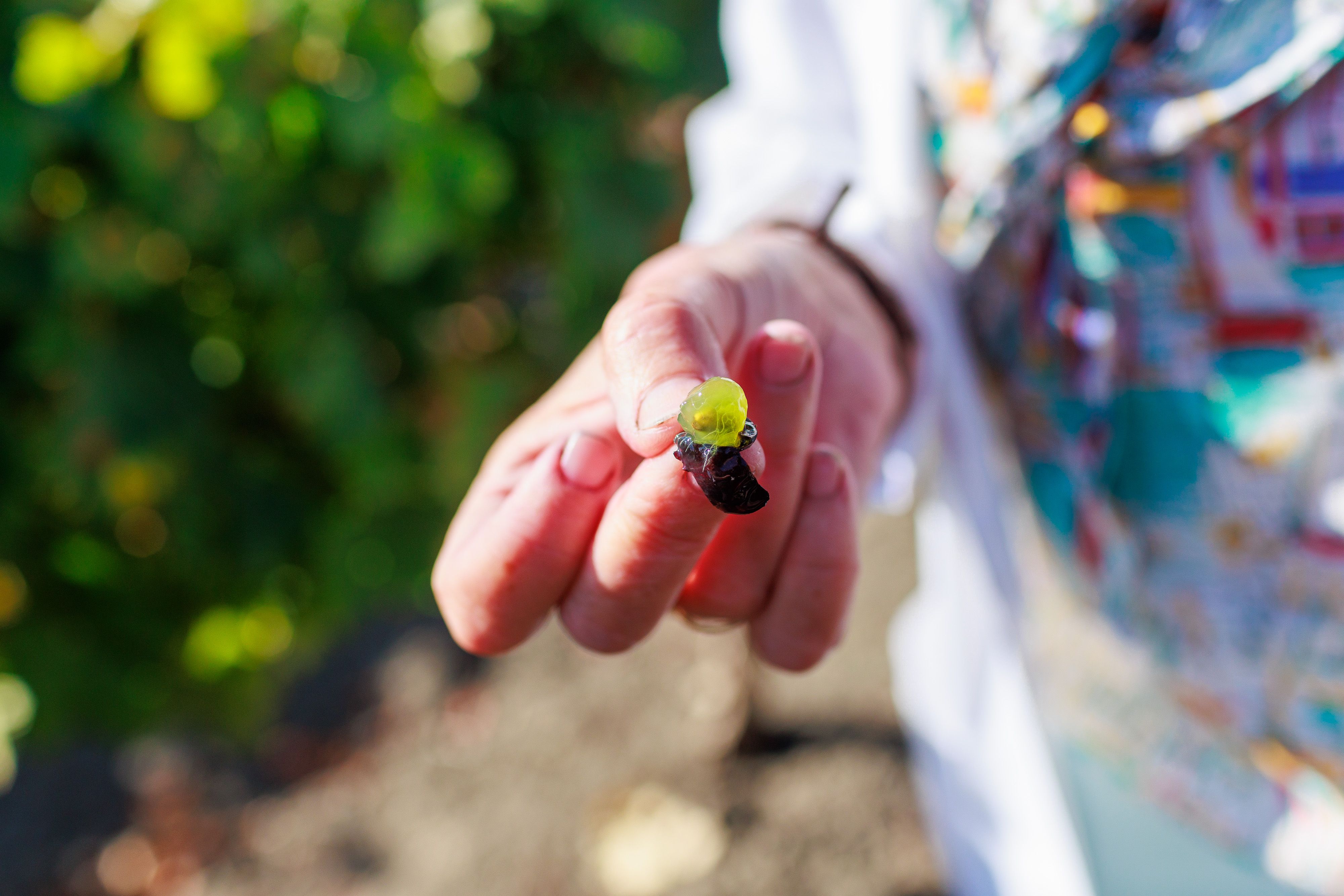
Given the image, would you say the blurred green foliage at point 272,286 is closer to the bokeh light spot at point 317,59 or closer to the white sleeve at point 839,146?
the bokeh light spot at point 317,59

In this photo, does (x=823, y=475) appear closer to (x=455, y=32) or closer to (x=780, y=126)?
(x=780, y=126)

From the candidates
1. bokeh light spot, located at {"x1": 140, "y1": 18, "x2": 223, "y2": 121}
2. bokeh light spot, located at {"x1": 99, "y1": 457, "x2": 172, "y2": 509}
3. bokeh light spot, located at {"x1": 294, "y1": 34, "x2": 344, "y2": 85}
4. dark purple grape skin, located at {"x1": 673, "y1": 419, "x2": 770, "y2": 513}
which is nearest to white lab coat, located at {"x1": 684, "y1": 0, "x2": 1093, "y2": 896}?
dark purple grape skin, located at {"x1": 673, "y1": 419, "x2": 770, "y2": 513}

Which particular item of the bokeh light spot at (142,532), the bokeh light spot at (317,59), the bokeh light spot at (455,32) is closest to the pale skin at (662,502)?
the bokeh light spot at (455,32)

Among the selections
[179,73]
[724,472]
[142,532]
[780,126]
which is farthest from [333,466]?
[724,472]

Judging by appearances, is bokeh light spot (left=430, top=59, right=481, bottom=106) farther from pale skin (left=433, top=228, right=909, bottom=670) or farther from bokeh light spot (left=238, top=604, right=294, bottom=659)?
bokeh light spot (left=238, top=604, right=294, bottom=659)

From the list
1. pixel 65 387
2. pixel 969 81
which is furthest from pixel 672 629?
pixel 969 81
